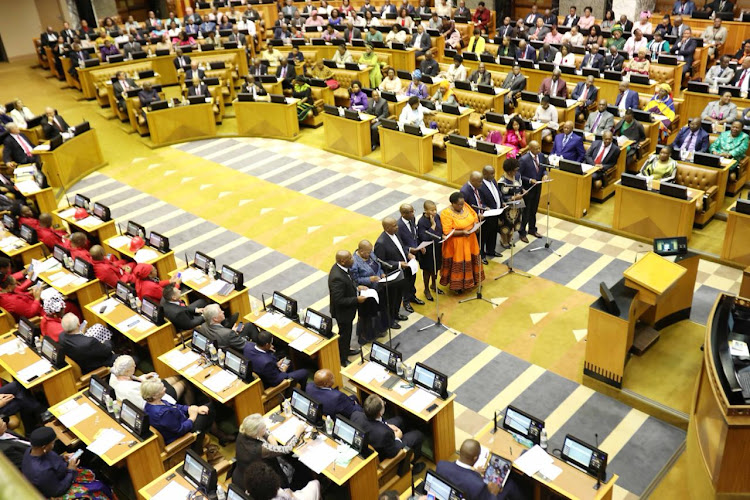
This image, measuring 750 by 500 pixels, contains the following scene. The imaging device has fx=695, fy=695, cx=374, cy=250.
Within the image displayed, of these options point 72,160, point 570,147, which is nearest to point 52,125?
point 72,160

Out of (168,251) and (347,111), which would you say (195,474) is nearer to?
(168,251)

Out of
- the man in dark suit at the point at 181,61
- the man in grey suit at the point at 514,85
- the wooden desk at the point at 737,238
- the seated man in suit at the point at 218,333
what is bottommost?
the wooden desk at the point at 737,238

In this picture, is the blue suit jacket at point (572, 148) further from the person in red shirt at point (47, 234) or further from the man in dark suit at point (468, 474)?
the person in red shirt at point (47, 234)

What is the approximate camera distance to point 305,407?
20.6 ft

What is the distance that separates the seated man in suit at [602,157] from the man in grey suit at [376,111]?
4.52 m

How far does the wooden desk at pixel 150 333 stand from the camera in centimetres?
777

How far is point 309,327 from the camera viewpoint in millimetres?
7719

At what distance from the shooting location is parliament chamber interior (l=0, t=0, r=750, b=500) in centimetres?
599

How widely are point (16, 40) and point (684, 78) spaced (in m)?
22.0

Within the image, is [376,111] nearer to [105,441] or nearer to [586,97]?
[586,97]

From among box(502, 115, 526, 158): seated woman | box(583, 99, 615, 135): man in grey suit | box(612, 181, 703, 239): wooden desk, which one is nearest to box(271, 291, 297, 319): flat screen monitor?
box(612, 181, 703, 239): wooden desk

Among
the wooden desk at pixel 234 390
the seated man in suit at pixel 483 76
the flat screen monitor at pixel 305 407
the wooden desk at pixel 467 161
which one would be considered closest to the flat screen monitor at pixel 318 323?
the wooden desk at pixel 234 390

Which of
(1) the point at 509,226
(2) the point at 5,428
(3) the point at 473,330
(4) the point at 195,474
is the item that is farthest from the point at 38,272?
(1) the point at 509,226

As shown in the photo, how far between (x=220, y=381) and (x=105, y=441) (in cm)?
121
